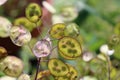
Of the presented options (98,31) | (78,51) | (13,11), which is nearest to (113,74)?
(78,51)

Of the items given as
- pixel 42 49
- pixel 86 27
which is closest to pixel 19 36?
pixel 42 49

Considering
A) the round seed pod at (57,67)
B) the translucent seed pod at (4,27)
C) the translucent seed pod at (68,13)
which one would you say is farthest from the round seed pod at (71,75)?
the translucent seed pod at (68,13)

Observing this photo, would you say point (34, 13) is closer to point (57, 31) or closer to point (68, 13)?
point (57, 31)

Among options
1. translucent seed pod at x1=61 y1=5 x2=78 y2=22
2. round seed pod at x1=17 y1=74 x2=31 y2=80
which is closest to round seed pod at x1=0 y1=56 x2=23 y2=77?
round seed pod at x1=17 y1=74 x2=31 y2=80

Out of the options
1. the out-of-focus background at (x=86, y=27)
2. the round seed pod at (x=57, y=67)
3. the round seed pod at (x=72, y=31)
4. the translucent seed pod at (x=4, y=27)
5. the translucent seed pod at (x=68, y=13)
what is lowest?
the out-of-focus background at (x=86, y=27)

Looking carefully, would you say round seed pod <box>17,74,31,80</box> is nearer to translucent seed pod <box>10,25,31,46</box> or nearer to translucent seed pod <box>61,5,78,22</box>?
translucent seed pod <box>10,25,31,46</box>

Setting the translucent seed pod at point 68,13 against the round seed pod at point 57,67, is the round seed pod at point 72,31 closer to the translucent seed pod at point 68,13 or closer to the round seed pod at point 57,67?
the round seed pod at point 57,67
